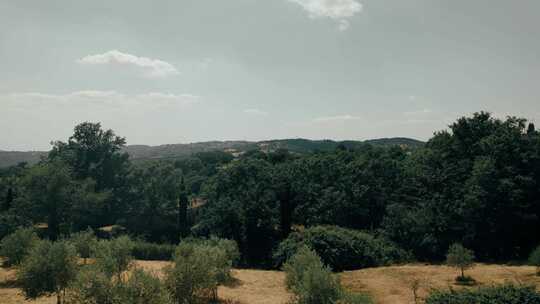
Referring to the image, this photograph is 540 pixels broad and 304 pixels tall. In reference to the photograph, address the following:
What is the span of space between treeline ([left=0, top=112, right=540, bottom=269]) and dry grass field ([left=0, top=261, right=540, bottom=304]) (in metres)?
6.72

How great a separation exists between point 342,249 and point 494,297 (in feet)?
74.2

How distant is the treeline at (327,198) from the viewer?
45031 mm

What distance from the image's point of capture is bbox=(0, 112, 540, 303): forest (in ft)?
148

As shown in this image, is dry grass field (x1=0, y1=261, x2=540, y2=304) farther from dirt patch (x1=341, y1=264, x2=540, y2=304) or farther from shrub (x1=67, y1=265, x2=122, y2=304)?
shrub (x1=67, y1=265, x2=122, y2=304)

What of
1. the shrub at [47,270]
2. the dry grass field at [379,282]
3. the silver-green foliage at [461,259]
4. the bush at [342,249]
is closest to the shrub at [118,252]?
the dry grass field at [379,282]

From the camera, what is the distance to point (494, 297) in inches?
930

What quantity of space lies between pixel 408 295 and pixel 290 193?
3009 cm

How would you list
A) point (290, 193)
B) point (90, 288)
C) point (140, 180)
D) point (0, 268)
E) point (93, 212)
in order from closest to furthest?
point (90, 288) < point (0, 268) < point (290, 193) < point (93, 212) < point (140, 180)

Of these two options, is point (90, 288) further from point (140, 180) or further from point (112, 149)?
point (112, 149)

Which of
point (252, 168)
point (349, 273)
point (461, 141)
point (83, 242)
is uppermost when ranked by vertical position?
point (461, 141)

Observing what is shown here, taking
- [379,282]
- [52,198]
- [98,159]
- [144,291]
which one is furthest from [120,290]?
[98,159]

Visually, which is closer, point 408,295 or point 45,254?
point 45,254

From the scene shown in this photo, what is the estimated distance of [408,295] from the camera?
32.2 meters

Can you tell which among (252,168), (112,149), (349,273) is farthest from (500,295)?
(112,149)
